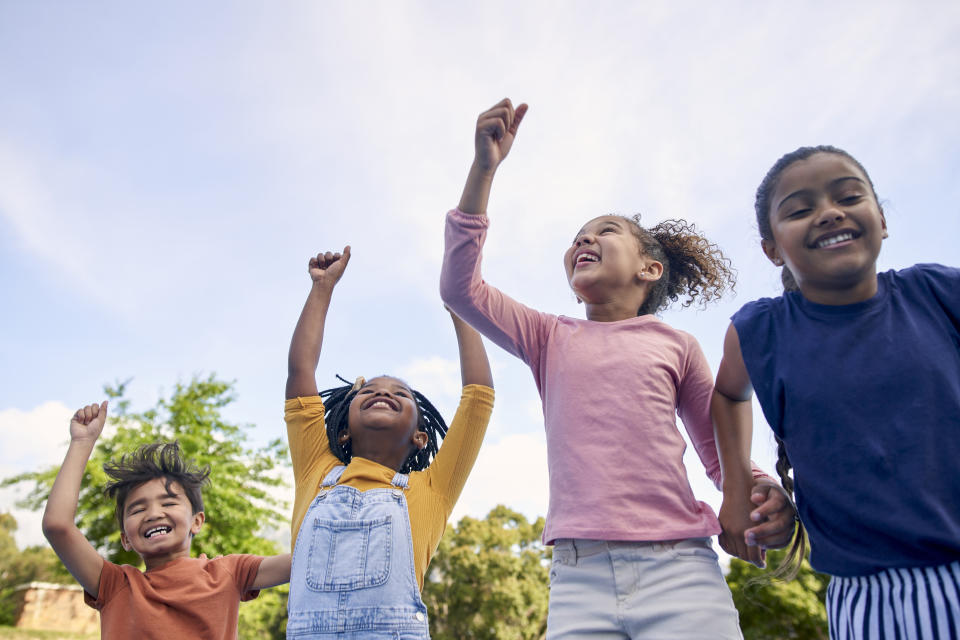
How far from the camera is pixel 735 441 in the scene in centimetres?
224

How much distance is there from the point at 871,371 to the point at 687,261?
1.63 metres

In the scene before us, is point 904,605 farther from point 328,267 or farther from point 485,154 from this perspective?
point 328,267

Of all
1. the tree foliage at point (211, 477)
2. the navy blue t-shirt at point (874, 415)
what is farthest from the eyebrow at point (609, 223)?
the tree foliage at point (211, 477)

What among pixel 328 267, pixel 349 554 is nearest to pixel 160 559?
pixel 349 554

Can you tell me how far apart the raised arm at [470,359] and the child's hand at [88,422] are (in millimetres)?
1614

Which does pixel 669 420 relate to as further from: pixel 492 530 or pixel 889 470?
pixel 492 530

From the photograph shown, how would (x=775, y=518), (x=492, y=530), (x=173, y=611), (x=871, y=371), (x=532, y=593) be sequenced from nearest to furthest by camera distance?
(x=871, y=371)
(x=775, y=518)
(x=173, y=611)
(x=532, y=593)
(x=492, y=530)

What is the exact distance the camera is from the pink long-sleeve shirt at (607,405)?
217 centimetres

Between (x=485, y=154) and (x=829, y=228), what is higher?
(x=485, y=154)

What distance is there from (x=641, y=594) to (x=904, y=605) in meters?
0.68

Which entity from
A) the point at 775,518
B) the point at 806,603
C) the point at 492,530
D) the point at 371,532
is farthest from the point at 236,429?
the point at 775,518

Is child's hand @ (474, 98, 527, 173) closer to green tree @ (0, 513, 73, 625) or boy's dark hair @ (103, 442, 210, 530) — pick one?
boy's dark hair @ (103, 442, 210, 530)

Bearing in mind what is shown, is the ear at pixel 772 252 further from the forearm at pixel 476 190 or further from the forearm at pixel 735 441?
the forearm at pixel 476 190

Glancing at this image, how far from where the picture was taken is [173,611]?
9.57 ft
